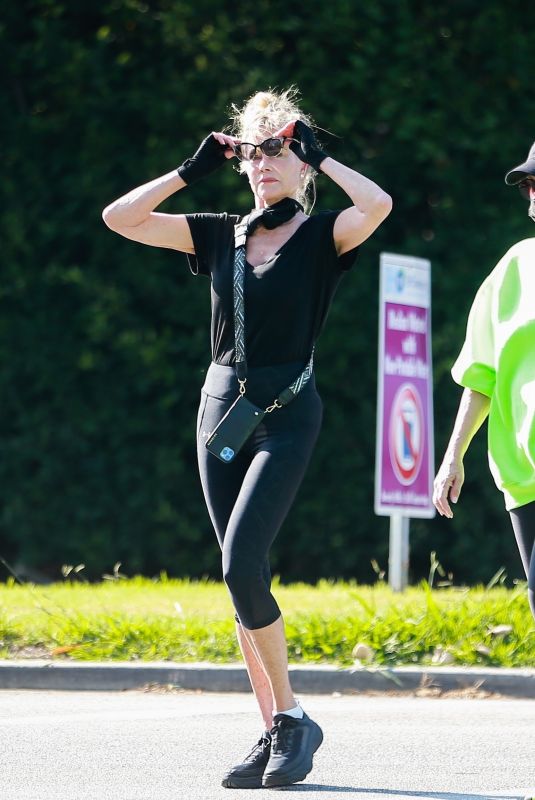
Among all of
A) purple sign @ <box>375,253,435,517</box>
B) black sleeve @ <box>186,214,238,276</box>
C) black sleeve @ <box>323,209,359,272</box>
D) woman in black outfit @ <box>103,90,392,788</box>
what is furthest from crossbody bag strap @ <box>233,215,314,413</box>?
purple sign @ <box>375,253,435,517</box>

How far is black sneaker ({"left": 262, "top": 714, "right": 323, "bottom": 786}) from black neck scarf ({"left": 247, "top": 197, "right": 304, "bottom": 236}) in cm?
148

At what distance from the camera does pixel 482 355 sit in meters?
3.73

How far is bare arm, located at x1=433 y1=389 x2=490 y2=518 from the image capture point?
3.79 metres

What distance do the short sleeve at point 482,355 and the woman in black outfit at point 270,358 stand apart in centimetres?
60

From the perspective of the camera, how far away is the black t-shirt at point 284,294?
421 cm

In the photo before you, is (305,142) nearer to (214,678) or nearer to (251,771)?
(251,771)

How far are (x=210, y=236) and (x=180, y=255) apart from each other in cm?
710

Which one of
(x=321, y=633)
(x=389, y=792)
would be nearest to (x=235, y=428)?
(x=389, y=792)

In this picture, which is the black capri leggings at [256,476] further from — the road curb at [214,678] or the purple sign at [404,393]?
the purple sign at [404,393]

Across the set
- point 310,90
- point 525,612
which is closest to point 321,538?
point 310,90

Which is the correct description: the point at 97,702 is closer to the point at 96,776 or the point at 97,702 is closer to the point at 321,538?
the point at 96,776

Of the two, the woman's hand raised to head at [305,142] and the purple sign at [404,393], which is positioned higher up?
the woman's hand raised to head at [305,142]

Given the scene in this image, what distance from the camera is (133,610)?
7.55 meters

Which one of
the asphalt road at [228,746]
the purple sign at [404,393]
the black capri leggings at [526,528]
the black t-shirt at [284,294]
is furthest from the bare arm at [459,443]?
the purple sign at [404,393]
